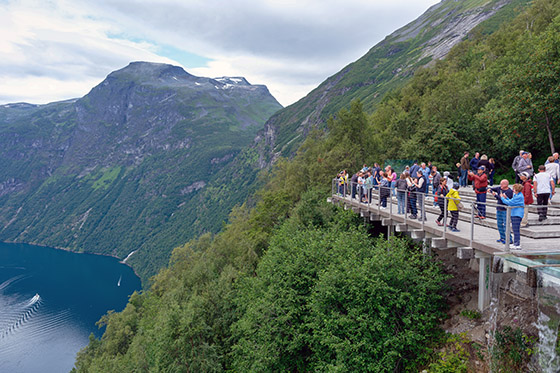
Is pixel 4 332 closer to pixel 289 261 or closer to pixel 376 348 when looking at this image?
pixel 289 261

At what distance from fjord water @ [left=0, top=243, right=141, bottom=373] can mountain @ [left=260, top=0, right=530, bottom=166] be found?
9304cm

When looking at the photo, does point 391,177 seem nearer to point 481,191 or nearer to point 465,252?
point 481,191

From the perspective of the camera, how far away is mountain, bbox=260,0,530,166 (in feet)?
381

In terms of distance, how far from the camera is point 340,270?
14.4m

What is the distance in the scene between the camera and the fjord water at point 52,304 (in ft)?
246

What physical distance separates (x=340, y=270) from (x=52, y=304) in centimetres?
12519

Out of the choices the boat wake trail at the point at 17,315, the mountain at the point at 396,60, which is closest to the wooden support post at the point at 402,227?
the mountain at the point at 396,60

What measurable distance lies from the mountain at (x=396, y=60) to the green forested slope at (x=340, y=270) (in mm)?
75203

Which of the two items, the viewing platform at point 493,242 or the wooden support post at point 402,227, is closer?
the viewing platform at point 493,242

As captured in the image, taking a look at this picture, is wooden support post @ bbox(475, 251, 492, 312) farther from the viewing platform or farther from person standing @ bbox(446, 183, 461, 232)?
person standing @ bbox(446, 183, 461, 232)

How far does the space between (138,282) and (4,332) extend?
185 feet

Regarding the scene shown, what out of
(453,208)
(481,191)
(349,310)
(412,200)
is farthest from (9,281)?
(481,191)

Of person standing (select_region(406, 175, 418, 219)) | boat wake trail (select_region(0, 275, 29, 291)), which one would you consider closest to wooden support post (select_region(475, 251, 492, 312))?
person standing (select_region(406, 175, 418, 219))

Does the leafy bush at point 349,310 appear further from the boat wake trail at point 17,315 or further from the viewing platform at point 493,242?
the boat wake trail at point 17,315
